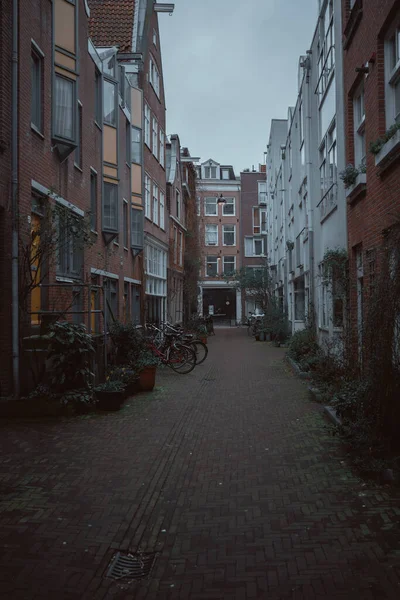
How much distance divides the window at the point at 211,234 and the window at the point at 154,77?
2749 centimetres

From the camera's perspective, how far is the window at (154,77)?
24.4 metres

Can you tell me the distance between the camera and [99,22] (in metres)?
22.0

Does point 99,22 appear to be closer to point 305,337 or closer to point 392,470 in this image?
point 305,337

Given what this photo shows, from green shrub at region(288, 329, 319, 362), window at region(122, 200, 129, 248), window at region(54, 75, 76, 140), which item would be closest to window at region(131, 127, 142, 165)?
window at region(122, 200, 129, 248)

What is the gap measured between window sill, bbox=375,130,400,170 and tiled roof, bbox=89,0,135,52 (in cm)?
1642

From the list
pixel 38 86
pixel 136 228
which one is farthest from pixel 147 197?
pixel 38 86

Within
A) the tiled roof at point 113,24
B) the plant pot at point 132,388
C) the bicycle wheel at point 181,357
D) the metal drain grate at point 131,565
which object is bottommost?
the metal drain grate at point 131,565

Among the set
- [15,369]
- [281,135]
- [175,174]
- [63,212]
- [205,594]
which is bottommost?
[205,594]

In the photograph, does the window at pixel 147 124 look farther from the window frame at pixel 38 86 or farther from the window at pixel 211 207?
the window at pixel 211 207

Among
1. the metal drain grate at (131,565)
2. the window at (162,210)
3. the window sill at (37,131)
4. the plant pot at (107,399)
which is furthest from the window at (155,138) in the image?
the metal drain grate at (131,565)

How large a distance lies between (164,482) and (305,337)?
1146cm

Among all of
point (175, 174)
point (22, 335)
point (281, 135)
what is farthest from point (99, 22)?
point (22, 335)

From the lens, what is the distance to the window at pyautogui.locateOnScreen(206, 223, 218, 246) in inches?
2106

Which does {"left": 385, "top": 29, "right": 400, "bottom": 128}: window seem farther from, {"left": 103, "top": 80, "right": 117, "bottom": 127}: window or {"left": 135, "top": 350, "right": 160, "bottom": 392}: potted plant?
{"left": 103, "top": 80, "right": 117, "bottom": 127}: window
